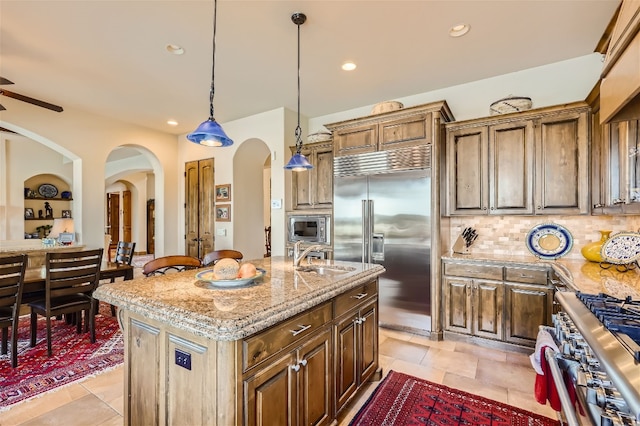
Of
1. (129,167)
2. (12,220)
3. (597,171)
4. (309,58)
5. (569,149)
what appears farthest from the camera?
(129,167)

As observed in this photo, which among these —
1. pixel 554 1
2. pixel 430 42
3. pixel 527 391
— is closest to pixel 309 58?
pixel 430 42

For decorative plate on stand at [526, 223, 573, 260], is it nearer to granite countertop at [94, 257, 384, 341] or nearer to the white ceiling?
the white ceiling

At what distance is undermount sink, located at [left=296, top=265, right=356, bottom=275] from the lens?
217cm

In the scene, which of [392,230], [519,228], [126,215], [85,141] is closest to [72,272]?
[85,141]

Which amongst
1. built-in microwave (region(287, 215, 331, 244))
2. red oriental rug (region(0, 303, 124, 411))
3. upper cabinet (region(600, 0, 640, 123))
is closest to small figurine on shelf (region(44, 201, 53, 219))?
red oriental rug (region(0, 303, 124, 411))

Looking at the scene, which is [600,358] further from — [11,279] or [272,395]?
[11,279]

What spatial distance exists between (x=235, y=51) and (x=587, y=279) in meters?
3.58

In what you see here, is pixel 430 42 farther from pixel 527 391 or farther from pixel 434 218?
pixel 527 391

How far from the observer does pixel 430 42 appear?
113 inches

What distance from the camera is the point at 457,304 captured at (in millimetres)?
3283

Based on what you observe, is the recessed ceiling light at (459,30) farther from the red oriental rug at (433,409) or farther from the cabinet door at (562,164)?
the red oriental rug at (433,409)

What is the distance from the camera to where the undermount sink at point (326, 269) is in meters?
2.17

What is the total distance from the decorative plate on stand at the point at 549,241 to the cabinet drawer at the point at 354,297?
2.01m

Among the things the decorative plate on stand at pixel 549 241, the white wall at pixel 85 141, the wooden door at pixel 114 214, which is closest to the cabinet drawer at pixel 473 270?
the decorative plate on stand at pixel 549 241
